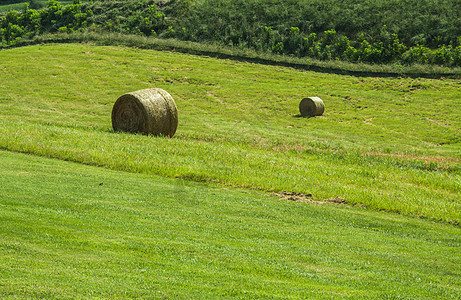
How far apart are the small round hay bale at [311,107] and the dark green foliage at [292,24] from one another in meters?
28.1

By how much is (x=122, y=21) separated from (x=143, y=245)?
88.4 meters

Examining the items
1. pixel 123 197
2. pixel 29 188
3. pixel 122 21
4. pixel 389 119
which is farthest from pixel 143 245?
pixel 122 21

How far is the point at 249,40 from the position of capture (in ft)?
267

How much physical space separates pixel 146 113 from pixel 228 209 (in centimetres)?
1565

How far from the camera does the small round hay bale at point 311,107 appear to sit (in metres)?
45.7

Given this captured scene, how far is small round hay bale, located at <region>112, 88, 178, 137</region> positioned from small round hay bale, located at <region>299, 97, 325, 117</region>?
18759 millimetres

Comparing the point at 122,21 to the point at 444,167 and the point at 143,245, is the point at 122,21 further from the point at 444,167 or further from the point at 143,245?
the point at 143,245

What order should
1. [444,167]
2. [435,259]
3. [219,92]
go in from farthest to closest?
[219,92] < [444,167] < [435,259]

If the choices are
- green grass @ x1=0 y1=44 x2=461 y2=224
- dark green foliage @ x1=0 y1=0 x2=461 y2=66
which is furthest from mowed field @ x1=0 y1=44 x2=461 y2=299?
dark green foliage @ x1=0 y1=0 x2=461 y2=66

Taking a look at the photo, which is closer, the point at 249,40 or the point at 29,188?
the point at 29,188

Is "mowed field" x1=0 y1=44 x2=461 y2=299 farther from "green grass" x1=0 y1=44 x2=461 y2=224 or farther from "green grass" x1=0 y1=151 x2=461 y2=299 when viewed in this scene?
"green grass" x1=0 y1=44 x2=461 y2=224

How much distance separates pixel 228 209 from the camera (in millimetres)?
14523

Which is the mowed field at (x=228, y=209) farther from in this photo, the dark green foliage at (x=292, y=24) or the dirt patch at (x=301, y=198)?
the dark green foliage at (x=292, y=24)

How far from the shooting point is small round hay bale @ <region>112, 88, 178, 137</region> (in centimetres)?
Result: 2909
